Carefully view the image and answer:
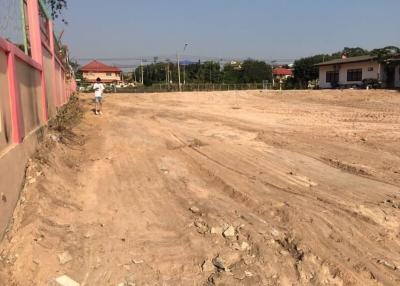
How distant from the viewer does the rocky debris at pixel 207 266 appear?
14.9ft

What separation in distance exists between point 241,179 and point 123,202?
2209mm

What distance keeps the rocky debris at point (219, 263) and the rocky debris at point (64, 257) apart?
4.65 feet

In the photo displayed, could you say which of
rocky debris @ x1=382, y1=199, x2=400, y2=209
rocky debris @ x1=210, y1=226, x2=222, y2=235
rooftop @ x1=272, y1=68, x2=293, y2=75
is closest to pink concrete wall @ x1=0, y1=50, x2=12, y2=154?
rocky debris @ x1=210, y1=226, x2=222, y2=235

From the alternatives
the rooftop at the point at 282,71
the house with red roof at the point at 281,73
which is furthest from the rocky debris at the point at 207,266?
the rooftop at the point at 282,71

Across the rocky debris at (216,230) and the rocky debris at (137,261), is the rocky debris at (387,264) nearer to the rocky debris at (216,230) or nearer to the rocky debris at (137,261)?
the rocky debris at (216,230)

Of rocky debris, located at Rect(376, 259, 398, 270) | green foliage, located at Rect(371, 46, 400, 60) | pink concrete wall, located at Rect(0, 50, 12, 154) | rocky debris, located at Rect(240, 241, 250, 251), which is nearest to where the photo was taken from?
rocky debris, located at Rect(376, 259, 398, 270)

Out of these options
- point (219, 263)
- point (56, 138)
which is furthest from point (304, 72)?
point (219, 263)

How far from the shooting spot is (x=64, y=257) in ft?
15.3

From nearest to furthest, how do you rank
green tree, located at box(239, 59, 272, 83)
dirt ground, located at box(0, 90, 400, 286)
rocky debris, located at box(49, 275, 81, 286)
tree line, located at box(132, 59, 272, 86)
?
rocky debris, located at box(49, 275, 81, 286) < dirt ground, located at box(0, 90, 400, 286) < tree line, located at box(132, 59, 272, 86) < green tree, located at box(239, 59, 272, 83)

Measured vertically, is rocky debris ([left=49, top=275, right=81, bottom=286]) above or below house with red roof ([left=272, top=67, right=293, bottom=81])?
below

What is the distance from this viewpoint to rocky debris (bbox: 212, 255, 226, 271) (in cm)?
456

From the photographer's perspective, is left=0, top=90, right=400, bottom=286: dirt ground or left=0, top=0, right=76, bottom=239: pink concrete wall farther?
left=0, top=0, right=76, bottom=239: pink concrete wall

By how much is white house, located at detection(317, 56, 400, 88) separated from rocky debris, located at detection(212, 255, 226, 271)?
4168cm

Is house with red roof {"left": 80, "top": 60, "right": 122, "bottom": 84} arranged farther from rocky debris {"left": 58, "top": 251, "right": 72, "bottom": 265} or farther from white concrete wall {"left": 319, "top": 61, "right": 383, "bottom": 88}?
rocky debris {"left": 58, "top": 251, "right": 72, "bottom": 265}
